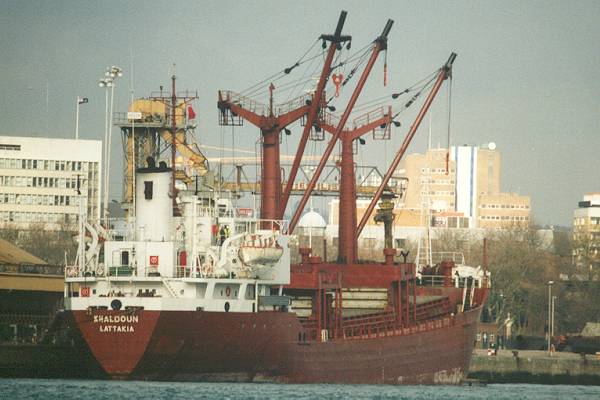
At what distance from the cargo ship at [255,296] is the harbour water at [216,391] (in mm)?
1330

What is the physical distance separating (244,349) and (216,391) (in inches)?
193

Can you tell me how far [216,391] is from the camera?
68.0 m

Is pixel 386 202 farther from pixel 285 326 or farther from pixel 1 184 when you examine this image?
pixel 1 184

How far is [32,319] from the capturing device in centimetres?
8744

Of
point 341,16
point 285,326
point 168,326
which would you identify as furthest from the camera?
point 341,16

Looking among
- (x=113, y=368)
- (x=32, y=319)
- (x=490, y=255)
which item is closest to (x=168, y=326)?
(x=113, y=368)

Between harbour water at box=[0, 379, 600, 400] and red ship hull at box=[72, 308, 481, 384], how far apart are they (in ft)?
2.84

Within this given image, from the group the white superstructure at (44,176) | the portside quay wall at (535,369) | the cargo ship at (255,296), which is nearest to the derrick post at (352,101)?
the cargo ship at (255,296)

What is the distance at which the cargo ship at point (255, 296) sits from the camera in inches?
2773

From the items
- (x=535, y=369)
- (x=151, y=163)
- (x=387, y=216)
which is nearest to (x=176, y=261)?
(x=151, y=163)

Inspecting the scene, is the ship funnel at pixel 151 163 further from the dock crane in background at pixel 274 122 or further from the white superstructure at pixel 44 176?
the white superstructure at pixel 44 176

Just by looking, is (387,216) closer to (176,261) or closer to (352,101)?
(352,101)

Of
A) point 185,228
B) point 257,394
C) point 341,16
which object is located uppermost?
point 341,16

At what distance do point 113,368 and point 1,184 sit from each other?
97.6m
